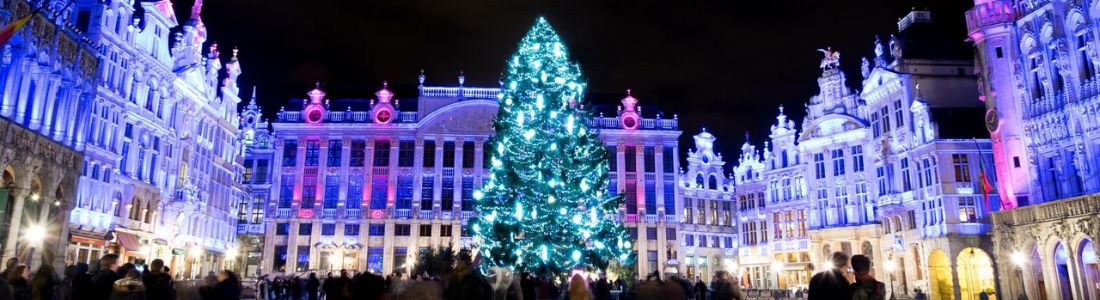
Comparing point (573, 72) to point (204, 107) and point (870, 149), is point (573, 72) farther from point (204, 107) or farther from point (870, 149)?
point (204, 107)

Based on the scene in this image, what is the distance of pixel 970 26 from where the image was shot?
3425 centimetres

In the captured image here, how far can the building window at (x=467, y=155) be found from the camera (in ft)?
196

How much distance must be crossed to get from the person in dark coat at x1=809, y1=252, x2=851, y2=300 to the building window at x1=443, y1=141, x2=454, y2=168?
52.9m

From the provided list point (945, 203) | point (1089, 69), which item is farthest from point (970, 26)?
point (945, 203)

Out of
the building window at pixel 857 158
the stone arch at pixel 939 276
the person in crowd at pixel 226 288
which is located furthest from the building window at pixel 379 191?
the person in crowd at pixel 226 288

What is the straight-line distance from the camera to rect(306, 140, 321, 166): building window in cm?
5903

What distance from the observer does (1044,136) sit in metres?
30.6

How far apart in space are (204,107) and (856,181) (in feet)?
144

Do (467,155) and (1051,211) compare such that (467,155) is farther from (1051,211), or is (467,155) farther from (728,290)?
(728,290)

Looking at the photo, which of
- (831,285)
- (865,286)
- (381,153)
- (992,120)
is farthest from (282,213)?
(865,286)

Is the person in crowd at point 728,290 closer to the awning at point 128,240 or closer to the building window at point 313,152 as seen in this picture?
the awning at point 128,240

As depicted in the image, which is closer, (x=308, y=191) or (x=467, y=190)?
(x=308, y=191)

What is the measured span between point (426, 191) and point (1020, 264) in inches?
1630

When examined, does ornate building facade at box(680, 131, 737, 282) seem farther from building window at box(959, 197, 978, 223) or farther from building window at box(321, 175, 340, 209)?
building window at box(321, 175, 340, 209)
